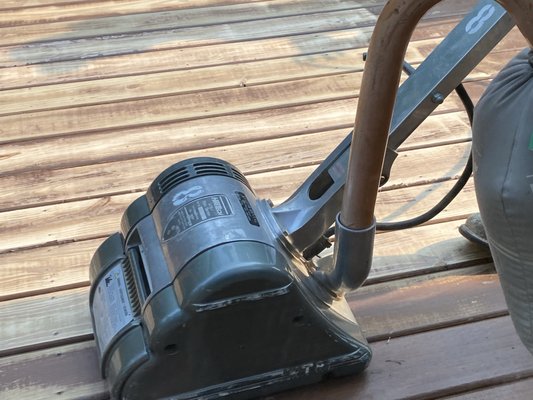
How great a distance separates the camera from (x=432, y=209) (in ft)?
4.99

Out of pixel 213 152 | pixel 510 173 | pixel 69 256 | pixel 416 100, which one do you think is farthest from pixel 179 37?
pixel 510 173

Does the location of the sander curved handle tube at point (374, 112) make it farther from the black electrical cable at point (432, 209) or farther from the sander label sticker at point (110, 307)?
the sander label sticker at point (110, 307)

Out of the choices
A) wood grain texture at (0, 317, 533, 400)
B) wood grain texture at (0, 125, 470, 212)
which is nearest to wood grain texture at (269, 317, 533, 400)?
wood grain texture at (0, 317, 533, 400)

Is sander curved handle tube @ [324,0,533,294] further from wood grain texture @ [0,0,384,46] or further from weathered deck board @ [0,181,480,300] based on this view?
wood grain texture @ [0,0,384,46]

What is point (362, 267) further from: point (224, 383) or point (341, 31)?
point (341, 31)

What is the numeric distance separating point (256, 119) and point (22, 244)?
2.31 ft

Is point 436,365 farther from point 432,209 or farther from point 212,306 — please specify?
point 212,306

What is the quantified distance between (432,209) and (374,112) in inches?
25.4

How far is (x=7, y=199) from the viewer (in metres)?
1.72

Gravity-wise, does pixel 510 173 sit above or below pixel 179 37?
above

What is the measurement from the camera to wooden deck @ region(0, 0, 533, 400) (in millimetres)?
1328

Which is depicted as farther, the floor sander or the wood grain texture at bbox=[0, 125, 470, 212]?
the wood grain texture at bbox=[0, 125, 470, 212]

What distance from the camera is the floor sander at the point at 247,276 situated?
3.61 feet

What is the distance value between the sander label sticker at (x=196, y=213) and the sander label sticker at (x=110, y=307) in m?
0.13
